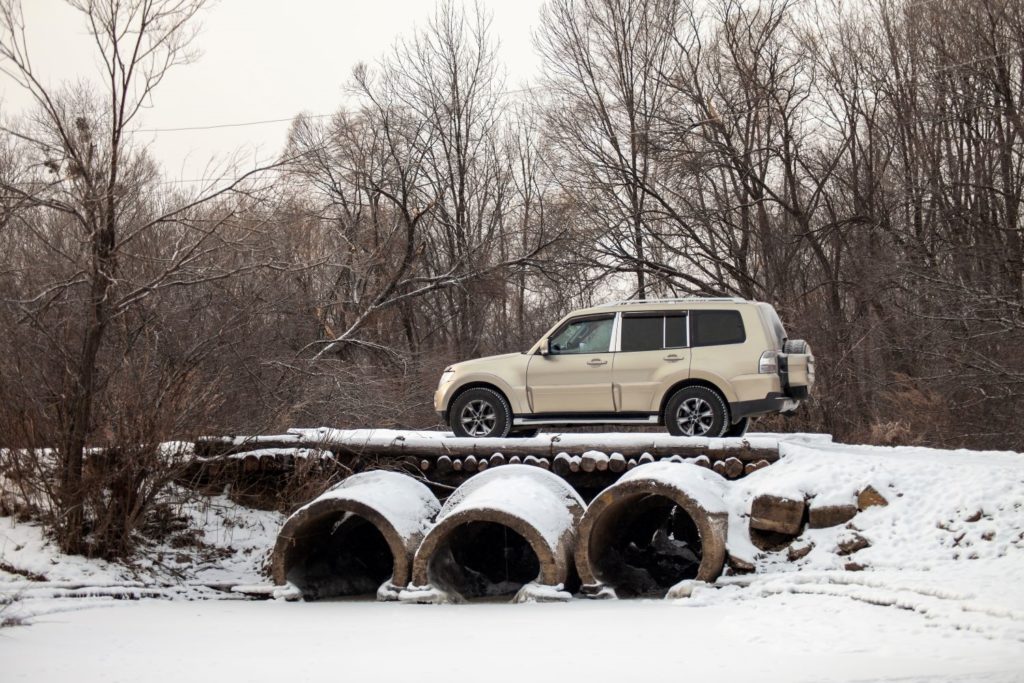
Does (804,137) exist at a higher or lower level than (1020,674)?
higher

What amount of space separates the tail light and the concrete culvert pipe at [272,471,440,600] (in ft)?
14.5

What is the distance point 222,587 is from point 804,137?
19252 mm

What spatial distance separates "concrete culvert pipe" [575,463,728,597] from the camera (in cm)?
1296

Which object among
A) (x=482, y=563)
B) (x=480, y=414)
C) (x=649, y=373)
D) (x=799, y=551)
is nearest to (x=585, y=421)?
(x=649, y=373)

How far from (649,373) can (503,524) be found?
264 cm

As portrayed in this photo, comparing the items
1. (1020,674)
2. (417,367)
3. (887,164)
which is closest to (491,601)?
(1020,674)

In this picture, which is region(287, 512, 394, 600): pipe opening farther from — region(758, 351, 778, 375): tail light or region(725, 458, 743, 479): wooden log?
region(758, 351, 778, 375): tail light

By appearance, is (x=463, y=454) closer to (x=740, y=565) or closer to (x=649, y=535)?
(x=649, y=535)

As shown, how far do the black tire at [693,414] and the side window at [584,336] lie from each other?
1172 mm

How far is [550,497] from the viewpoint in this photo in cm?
1397

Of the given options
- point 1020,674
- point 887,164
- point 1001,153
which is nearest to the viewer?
point 1020,674

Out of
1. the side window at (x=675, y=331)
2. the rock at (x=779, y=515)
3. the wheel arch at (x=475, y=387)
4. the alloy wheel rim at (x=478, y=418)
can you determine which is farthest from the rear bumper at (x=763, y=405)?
the alloy wheel rim at (x=478, y=418)

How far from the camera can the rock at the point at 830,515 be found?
42.4 feet

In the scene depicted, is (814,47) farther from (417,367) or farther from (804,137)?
(417,367)
